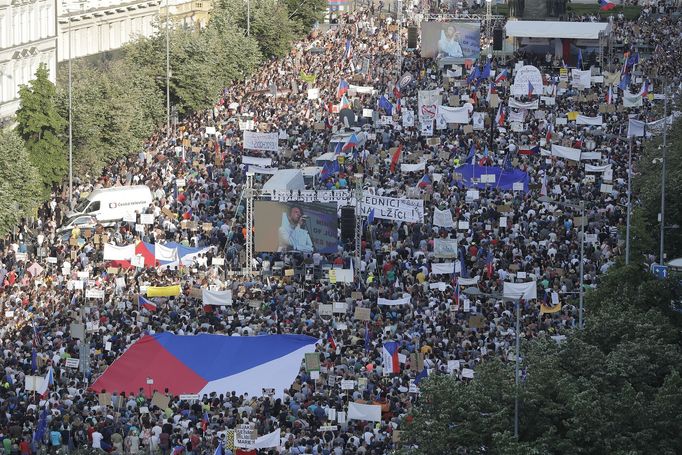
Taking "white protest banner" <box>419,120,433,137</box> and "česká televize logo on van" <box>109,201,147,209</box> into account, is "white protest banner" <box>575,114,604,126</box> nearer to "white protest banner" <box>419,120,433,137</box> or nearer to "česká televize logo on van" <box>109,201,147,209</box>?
"white protest banner" <box>419,120,433,137</box>

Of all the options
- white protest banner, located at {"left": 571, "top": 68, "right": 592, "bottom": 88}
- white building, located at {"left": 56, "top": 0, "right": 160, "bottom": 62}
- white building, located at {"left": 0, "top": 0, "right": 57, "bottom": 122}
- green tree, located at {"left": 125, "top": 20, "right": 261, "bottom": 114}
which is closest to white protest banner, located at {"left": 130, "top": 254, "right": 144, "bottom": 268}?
green tree, located at {"left": 125, "top": 20, "right": 261, "bottom": 114}

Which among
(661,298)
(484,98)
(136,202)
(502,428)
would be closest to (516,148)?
(484,98)

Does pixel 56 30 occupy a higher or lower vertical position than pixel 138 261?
higher

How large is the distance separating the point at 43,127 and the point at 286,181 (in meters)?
11.6

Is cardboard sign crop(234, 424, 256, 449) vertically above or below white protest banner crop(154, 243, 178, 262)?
below

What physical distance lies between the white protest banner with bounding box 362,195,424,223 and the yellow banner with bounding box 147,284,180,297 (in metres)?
8.30

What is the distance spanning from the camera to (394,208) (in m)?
59.0

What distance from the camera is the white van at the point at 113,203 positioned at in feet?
210

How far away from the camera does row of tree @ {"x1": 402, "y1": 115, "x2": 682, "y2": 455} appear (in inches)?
1391

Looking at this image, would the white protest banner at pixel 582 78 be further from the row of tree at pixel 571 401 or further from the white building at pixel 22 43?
the row of tree at pixel 571 401

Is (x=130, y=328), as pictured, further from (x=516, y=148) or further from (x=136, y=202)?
(x=516, y=148)

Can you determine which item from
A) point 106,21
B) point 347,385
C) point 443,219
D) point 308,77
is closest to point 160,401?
point 347,385

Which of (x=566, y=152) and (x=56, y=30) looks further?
(x=56, y=30)

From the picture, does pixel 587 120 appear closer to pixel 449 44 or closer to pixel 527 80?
pixel 527 80
